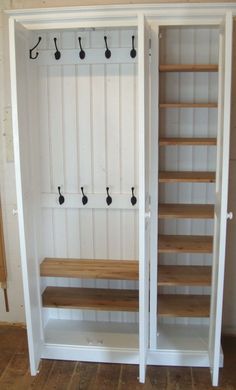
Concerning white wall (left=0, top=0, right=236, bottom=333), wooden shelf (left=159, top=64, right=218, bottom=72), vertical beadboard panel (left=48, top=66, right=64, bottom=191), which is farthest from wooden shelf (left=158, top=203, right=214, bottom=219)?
wooden shelf (left=159, top=64, right=218, bottom=72)

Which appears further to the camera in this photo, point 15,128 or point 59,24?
point 59,24

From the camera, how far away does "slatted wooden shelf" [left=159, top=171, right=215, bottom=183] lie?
8.05 feet

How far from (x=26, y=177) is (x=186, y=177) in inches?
38.9

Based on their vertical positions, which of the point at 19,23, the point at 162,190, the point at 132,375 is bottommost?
the point at 132,375

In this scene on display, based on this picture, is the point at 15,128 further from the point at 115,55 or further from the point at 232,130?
the point at 232,130

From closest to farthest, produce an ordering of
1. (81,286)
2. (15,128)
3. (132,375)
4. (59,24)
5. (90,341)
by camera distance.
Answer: (15,128) → (59,24) → (132,375) → (90,341) → (81,286)

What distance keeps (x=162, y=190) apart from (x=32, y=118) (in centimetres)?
99

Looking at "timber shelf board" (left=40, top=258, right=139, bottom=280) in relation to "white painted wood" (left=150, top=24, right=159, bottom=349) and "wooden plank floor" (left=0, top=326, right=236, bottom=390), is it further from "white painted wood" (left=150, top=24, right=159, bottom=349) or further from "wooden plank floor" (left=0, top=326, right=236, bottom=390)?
"wooden plank floor" (left=0, top=326, right=236, bottom=390)

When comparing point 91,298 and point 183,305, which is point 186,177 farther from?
point 91,298

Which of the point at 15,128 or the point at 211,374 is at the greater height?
the point at 15,128

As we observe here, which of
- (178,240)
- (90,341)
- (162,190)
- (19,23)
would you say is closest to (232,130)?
(162,190)

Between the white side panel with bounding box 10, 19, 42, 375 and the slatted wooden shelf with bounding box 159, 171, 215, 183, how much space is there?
2.74 feet

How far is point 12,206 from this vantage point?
2982 millimetres

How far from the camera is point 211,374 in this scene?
102 inches
